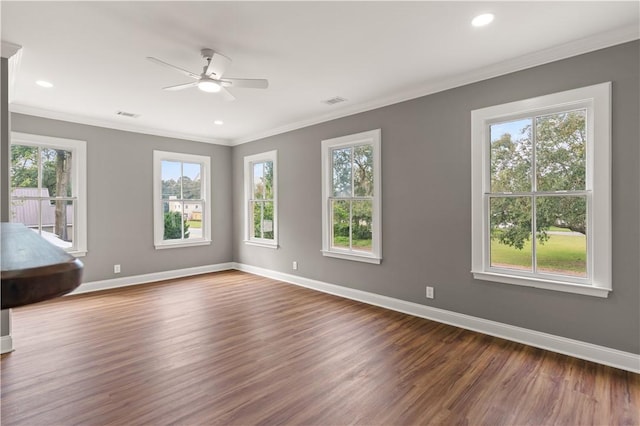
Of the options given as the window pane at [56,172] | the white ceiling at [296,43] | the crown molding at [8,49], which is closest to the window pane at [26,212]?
the window pane at [56,172]

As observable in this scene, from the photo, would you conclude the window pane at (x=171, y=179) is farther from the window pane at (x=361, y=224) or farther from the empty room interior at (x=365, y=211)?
the window pane at (x=361, y=224)

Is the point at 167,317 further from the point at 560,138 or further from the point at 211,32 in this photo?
the point at 560,138

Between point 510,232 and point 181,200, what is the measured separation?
5.26 metres

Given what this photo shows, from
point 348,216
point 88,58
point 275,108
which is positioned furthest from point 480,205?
point 88,58

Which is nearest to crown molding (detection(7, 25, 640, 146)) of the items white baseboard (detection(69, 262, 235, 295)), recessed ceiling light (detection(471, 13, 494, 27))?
recessed ceiling light (detection(471, 13, 494, 27))

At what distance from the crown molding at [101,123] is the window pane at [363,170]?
126 inches

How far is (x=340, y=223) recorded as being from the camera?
485 centimetres

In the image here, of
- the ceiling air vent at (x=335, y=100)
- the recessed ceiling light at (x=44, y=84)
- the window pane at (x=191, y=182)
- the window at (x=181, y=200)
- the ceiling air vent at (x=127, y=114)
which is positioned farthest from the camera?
the window pane at (x=191, y=182)

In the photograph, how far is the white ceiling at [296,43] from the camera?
91.6 inches

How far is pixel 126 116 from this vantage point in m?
4.89

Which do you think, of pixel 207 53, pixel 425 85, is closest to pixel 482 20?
pixel 425 85

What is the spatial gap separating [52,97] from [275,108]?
274cm

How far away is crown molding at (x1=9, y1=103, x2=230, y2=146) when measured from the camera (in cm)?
445

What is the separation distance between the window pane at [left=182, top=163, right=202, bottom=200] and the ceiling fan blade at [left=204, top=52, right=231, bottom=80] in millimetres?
3505
